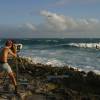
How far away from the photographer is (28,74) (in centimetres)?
1819

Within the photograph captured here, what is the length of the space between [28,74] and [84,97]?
656 centimetres

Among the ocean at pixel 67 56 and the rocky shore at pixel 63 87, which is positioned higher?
the rocky shore at pixel 63 87

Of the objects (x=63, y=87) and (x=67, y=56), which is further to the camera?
(x=67, y=56)

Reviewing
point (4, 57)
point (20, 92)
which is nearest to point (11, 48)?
point (4, 57)

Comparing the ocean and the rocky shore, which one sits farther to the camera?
the ocean

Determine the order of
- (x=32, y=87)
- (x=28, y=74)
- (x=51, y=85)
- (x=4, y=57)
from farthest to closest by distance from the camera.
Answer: (x=28, y=74), (x=51, y=85), (x=32, y=87), (x=4, y=57)

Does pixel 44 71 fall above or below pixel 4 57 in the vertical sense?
below

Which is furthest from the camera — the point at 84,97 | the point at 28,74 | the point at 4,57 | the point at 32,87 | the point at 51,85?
the point at 28,74

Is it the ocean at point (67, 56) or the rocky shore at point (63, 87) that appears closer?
the rocky shore at point (63, 87)

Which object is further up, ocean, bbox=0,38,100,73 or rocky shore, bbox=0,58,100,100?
rocky shore, bbox=0,58,100,100

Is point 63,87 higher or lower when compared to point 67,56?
higher

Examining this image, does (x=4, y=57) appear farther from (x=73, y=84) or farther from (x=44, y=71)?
(x=44, y=71)

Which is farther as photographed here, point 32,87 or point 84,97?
point 32,87

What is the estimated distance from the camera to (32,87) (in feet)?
43.1
